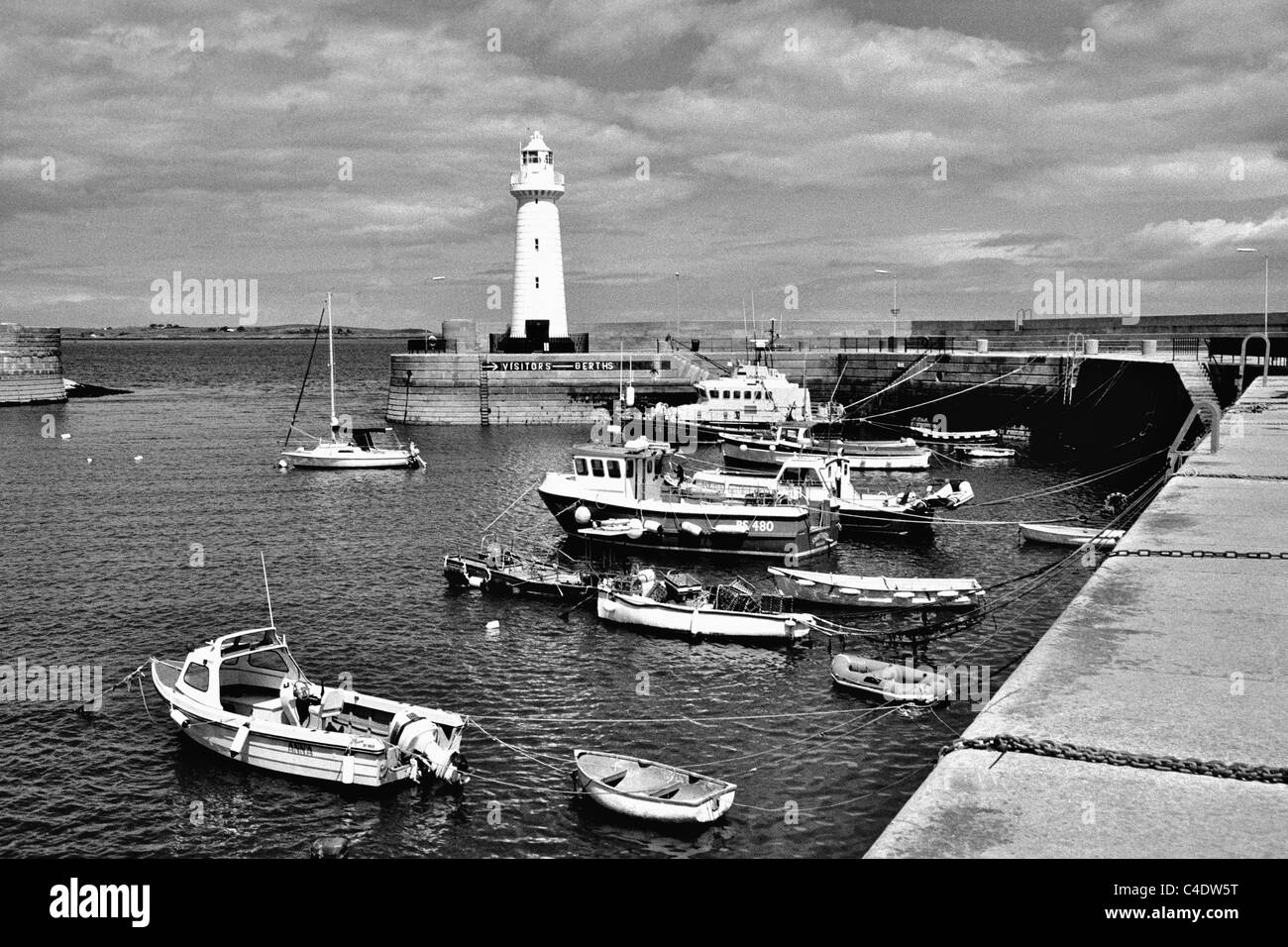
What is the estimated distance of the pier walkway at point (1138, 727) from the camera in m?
7.55

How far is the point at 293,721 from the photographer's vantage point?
76.5ft

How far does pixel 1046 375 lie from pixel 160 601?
214 ft

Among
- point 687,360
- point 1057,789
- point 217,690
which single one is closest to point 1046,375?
point 687,360

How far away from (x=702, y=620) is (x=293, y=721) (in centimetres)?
1217

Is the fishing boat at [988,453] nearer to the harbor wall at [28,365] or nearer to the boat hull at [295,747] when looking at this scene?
the boat hull at [295,747]

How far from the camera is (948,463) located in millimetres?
70688

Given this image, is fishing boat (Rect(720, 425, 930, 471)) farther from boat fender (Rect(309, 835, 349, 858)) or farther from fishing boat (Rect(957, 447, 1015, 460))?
boat fender (Rect(309, 835, 349, 858))

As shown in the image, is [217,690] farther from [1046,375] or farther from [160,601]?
[1046,375]

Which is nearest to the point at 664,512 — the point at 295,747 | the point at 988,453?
the point at 295,747

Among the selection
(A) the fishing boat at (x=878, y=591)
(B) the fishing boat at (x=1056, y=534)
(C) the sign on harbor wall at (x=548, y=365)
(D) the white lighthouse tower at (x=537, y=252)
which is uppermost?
(D) the white lighthouse tower at (x=537, y=252)

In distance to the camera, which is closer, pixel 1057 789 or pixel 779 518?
pixel 1057 789

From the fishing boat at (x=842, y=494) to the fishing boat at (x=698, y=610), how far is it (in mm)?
12601

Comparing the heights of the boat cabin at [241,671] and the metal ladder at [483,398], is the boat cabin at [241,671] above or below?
below

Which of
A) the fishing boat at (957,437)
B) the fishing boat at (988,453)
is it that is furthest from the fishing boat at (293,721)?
the fishing boat at (957,437)
